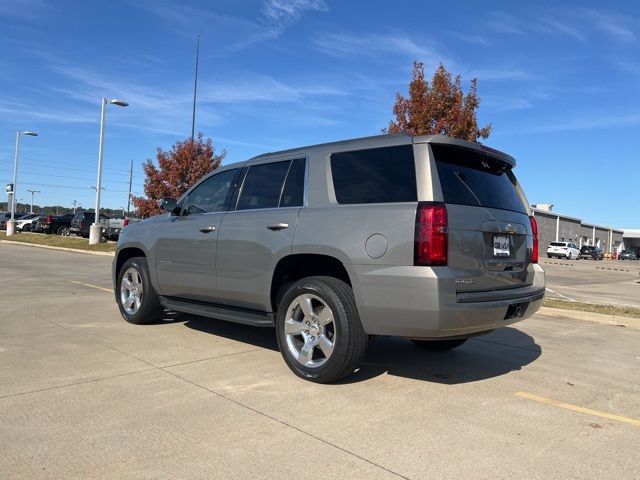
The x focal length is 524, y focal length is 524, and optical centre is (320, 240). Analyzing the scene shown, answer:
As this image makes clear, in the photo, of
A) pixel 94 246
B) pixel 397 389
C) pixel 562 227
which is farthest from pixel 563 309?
pixel 562 227

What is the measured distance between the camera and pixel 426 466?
297 centimetres

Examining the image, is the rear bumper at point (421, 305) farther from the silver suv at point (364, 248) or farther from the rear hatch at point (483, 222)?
the rear hatch at point (483, 222)

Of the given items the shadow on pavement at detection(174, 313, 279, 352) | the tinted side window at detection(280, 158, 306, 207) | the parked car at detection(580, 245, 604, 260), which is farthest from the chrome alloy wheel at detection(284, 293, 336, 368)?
the parked car at detection(580, 245, 604, 260)

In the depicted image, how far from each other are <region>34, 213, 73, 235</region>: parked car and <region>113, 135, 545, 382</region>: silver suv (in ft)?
118

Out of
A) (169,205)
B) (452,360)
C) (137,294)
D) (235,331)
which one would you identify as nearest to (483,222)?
(452,360)

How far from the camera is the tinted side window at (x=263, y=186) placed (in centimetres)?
510

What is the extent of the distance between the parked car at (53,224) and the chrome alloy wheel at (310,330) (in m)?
36.8

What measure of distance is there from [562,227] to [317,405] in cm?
6436

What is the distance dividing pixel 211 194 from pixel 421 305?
10.0 feet

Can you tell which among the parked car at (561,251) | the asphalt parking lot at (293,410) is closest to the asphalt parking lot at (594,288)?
the asphalt parking lot at (293,410)

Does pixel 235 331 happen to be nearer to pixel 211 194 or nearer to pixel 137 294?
pixel 137 294

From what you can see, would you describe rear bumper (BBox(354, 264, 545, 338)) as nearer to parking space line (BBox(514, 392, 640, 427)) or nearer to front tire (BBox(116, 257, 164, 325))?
parking space line (BBox(514, 392, 640, 427))

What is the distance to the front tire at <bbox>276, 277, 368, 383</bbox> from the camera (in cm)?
416

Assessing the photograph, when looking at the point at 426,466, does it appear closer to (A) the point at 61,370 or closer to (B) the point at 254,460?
(B) the point at 254,460
